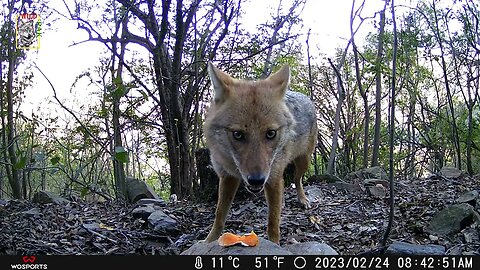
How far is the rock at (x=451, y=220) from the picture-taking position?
4746 millimetres

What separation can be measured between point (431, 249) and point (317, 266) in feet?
3.98

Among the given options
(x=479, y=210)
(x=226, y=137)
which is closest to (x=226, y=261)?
(x=226, y=137)

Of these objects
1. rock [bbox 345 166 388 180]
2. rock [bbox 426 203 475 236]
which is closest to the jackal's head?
rock [bbox 426 203 475 236]

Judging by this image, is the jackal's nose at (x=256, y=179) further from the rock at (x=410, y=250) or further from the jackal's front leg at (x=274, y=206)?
the rock at (x=410, y=250)

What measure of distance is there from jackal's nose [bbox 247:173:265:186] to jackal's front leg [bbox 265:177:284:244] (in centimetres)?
90

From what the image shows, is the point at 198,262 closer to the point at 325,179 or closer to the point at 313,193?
the point at 313,193

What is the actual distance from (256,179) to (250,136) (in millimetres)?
450

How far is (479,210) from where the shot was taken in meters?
5.39

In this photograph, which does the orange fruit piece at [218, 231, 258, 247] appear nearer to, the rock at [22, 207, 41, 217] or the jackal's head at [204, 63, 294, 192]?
the jackal's head at [204, 63, 294, 192]

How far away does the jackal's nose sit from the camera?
3775mm

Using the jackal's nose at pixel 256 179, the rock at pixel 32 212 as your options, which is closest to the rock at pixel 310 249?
the jackal's nose at pixel 256 179

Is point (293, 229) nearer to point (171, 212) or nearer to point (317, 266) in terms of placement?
point (171, 212)

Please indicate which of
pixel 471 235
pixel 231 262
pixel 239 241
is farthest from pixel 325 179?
pixel 231 262

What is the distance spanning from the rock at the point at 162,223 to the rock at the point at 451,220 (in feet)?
8.99
